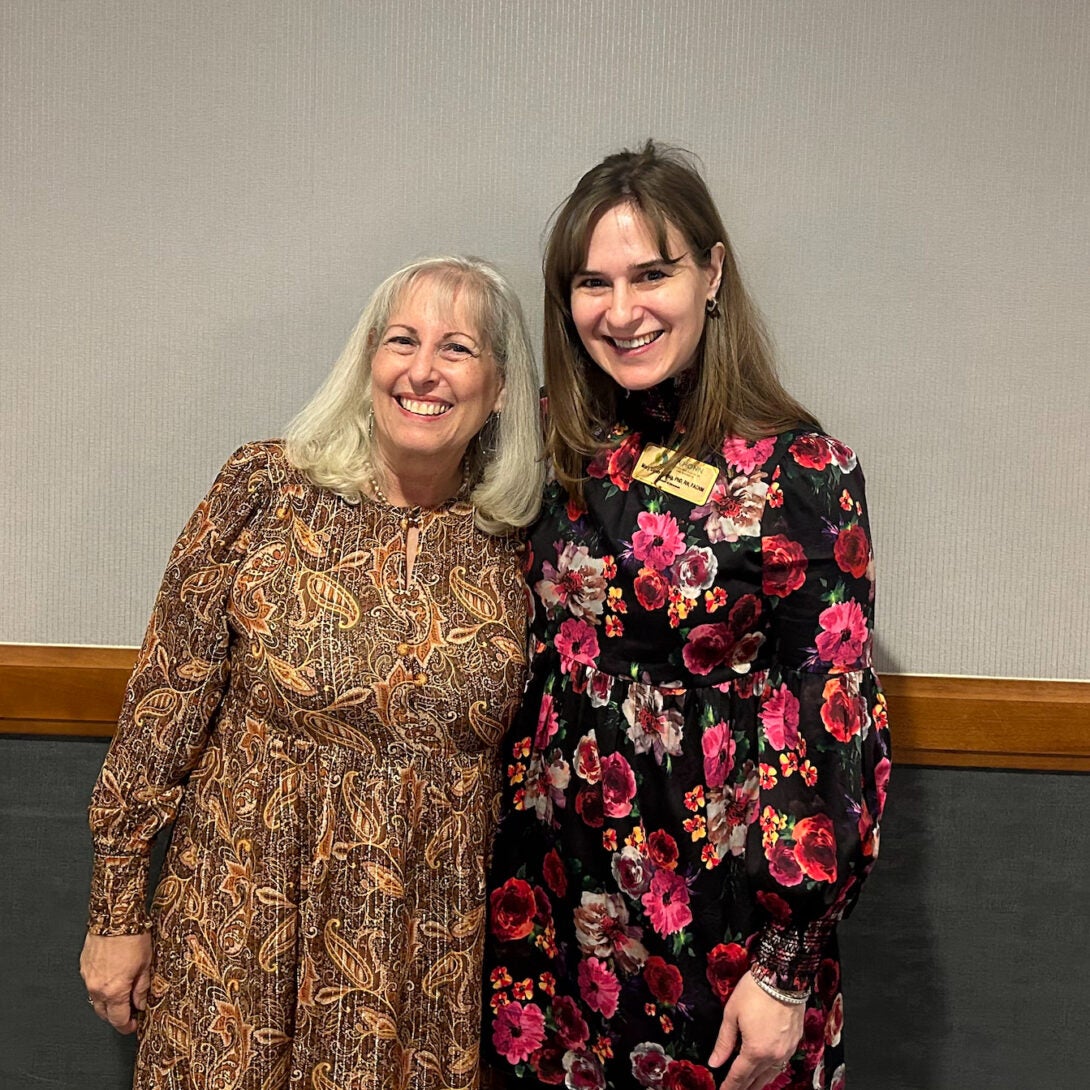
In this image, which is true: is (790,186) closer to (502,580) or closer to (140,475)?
(502,580)

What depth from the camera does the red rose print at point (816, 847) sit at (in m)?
1.29

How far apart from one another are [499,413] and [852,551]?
1.73 feet

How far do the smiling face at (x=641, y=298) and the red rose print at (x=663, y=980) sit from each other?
29.2 inches

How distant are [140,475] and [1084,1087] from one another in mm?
1902

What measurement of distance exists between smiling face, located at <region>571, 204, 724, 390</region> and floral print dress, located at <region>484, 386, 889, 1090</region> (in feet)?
0.27

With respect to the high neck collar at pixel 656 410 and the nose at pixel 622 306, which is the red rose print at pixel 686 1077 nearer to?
the high neck collar at pixel 656 410

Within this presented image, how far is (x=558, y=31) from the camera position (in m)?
1.73

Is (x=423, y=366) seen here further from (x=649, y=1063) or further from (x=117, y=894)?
(x=649, y=1063)

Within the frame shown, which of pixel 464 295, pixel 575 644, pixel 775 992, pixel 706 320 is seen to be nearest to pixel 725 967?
pixel 775 992

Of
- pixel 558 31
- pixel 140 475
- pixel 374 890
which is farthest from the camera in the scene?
pixel 140 475

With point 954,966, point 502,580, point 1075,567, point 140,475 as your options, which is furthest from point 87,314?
point 954,966

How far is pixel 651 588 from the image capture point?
4.55ft

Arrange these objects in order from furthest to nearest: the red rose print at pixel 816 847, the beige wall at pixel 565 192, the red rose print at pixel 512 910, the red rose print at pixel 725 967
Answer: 1. the beige wall at pixel 565 192
2. the red rose print at pixel 512 910
3. the red rose print at pixel 725 967
4. the red rose print at pixel 816 847

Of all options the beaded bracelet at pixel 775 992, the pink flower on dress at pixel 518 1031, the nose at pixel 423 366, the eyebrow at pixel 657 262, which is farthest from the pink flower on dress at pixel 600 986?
the eyebrow at pixel 657 262
